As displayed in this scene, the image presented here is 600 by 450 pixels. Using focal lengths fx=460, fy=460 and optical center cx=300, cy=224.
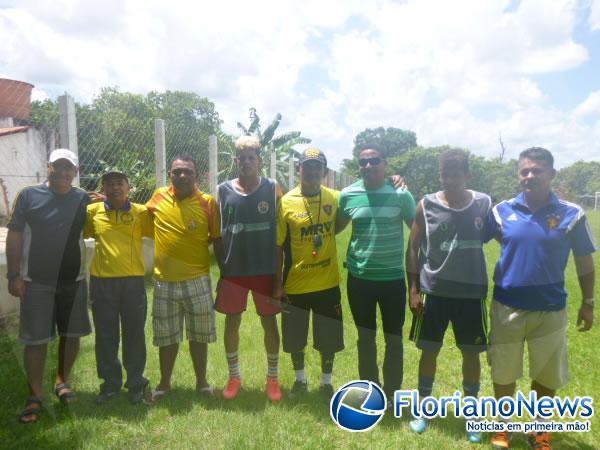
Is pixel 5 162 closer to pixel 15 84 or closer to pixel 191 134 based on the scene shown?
pixel 15 84

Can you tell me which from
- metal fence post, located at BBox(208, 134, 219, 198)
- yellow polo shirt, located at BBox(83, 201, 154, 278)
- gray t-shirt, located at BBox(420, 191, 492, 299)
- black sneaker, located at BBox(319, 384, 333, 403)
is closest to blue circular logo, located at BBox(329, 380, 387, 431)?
black sneaker, located at BBox(319, 384, 333, 403)

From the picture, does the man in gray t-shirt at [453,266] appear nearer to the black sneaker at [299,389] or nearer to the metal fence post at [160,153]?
the black sneaker at [299,389]

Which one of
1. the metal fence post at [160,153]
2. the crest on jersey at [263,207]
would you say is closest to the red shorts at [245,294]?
the crest on jersey at [263,207]

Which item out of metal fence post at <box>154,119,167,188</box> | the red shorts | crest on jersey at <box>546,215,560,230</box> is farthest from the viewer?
metal fence post at <box>154,119,167,188</box>

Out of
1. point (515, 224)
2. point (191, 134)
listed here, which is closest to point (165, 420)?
point (515, 224)

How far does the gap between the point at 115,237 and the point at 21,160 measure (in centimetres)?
216

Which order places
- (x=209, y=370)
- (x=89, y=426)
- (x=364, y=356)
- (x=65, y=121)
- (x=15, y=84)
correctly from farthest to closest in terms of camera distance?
(x=65, y=121) < (x=15, y=84) < (x=209, y=370) < (x=364, y=356) < (x=89, y=426)

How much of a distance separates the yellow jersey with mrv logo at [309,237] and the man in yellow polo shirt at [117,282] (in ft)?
3.14

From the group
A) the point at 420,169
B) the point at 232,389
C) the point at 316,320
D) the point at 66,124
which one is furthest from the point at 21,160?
the point at 420,169

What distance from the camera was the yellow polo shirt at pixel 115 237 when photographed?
2980 mm

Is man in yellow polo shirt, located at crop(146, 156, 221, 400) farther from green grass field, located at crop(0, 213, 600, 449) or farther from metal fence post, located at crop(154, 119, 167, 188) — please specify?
metal fence post, located at crop(154, 119, 167, 188)

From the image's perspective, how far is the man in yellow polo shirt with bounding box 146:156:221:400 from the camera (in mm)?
3008

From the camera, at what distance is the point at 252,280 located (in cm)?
308

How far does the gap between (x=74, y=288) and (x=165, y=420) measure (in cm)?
105
